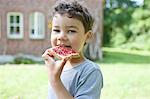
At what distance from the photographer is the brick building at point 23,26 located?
18219 millimetres

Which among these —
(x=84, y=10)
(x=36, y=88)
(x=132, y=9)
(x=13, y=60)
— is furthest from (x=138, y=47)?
(x=84, y=10)

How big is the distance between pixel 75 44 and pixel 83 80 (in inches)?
7.2

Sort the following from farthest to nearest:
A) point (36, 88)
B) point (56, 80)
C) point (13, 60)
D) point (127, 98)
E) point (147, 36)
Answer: point (147, 36)
point (13, 60)
point (36, 88)
point (127, 98)
point (56, 80)

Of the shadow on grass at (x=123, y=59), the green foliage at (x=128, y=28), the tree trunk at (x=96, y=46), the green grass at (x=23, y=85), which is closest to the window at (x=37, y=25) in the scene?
the tree trunk at (x=96, y=46)

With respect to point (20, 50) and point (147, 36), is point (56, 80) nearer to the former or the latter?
point (20, 50)

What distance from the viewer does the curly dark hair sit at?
6.20ft

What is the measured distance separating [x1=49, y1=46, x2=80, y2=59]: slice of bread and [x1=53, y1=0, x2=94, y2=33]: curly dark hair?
6.8 inches

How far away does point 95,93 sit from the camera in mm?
1855

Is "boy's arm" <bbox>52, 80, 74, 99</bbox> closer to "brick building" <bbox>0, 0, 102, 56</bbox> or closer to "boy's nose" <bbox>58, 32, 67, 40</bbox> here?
"boy's nose" <bbox>58, 32, 67, 40</bbox>

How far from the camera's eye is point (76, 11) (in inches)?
75.2

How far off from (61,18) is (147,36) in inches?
1229

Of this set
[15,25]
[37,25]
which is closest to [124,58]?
[37,25]

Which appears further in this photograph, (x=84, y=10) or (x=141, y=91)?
(x=141, y=91)

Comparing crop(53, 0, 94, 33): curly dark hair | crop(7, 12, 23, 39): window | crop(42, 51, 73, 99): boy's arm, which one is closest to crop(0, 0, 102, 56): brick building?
crop(7, 12, 23, 39): window
